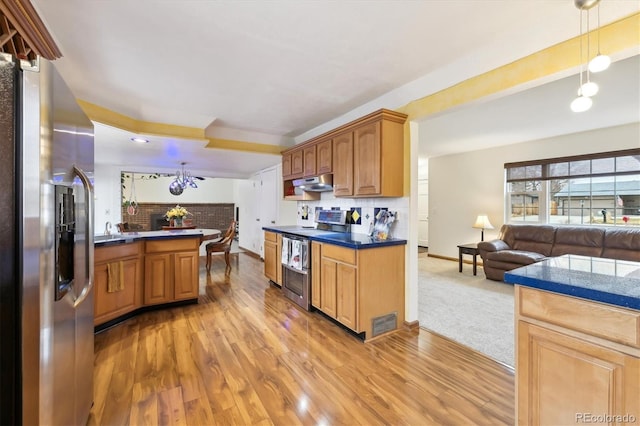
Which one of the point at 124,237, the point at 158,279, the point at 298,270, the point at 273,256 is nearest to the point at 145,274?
the point at 158,279

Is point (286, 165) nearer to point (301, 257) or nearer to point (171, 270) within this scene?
point (301, 257)

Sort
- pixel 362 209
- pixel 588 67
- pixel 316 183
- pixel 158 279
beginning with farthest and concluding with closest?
1. pixel 316 183
2. pixel 362 209
3. pixel 158 279
4. pixel 588 67

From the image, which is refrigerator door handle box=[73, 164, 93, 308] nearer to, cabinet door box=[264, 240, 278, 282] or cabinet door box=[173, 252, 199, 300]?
cabinet door box=[173, 252, 199, 300]

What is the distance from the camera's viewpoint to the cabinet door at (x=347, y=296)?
2.59 m

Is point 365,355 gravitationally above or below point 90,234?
below

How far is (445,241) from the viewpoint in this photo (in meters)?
6.58

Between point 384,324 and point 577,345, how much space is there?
1.72m

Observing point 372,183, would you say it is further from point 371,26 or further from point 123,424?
point 123,424

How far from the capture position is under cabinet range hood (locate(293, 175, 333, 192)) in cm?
355

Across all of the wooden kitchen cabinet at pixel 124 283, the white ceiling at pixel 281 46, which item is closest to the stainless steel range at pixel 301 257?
the white ceiling at pixel 281 46

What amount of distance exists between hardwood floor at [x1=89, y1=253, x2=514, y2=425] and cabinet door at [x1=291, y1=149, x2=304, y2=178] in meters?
2.11

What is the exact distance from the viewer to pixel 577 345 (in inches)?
44.1

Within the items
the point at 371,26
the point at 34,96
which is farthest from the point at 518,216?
the point at 34,96

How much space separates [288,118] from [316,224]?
5.41 ft
